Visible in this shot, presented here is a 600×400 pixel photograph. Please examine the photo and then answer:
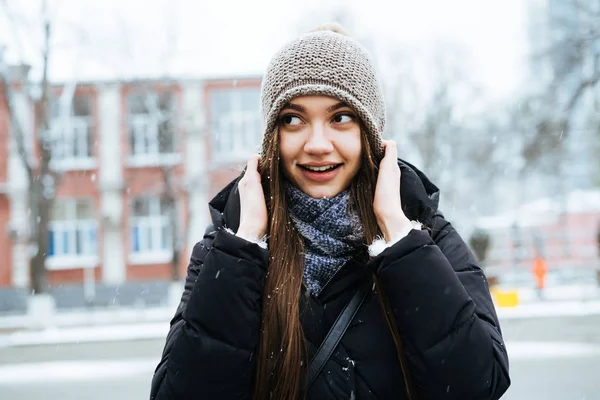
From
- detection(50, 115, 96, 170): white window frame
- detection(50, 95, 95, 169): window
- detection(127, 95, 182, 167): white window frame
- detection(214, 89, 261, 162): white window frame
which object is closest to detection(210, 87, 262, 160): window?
detection(214, 89, 261, 162): white window frame

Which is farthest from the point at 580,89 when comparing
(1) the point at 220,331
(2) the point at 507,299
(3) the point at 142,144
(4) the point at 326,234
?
(1) the point at 220,331

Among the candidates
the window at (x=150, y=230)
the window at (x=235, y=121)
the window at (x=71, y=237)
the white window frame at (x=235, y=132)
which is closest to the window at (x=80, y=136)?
the window at (x=71, y=237)

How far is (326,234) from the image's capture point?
151 centimetres

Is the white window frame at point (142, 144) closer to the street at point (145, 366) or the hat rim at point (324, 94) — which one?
the street at point (145, 366)

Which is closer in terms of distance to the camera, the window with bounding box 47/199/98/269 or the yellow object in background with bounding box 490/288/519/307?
the yellow object in background with bounding box 490/288/519/307

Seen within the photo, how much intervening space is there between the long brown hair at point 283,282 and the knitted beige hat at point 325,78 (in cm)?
6

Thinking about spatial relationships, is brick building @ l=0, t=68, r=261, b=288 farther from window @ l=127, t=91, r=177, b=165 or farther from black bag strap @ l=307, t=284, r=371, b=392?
black bag strap @ l=307, t=284, r=371, b=392

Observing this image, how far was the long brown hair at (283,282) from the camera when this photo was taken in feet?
Answer: 4.45

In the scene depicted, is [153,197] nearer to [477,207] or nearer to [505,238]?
[505,238]

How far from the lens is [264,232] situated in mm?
1478

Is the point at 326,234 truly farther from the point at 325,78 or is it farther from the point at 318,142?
the point at 325,78

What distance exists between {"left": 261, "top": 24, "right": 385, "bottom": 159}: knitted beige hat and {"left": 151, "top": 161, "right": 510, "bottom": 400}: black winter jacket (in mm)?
312

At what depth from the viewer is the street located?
731cm

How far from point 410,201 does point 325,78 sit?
0.36 meters
